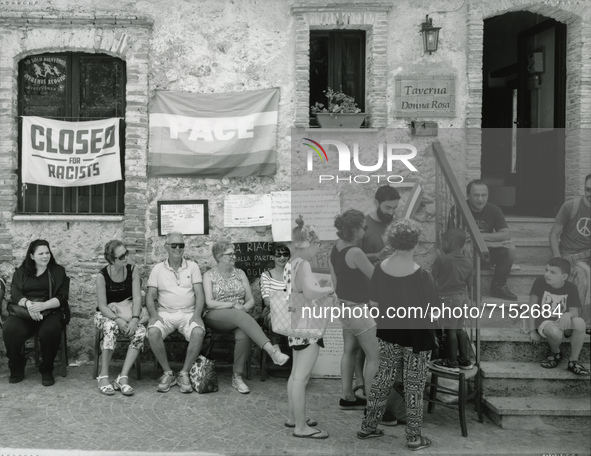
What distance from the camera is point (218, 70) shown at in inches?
297

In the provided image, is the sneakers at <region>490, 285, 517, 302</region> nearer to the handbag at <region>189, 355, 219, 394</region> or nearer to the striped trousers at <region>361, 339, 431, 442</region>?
the striped trousers at <region>361, 339, 431, 442</region>

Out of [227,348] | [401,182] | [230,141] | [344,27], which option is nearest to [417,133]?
[401,182]

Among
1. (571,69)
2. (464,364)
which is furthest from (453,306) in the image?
(571,69)

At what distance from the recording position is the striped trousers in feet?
16.5

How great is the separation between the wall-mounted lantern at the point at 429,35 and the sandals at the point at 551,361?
3.47m

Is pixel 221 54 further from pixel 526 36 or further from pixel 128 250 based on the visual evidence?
pixel 526 36

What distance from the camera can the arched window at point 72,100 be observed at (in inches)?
303

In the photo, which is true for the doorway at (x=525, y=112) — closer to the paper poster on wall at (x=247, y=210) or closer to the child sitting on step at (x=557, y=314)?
the child sitting on step at (x=557, y=314)

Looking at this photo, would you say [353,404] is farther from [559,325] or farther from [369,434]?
[559,325]

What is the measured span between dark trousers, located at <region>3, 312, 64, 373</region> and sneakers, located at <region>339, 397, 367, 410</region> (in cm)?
292

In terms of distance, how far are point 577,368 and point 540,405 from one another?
0.51 metres

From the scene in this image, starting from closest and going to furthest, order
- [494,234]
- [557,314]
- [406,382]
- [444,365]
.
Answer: [406,382], [444,365], [557,314], [494,234]

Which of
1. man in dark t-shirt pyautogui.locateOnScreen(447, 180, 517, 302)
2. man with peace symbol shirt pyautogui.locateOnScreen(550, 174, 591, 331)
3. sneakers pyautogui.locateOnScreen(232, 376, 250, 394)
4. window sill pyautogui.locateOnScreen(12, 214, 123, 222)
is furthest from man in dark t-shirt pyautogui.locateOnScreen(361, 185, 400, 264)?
window sill pyautogui.locateOnScreen(12, 214, 123, 222)

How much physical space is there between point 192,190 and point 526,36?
16.6ft
